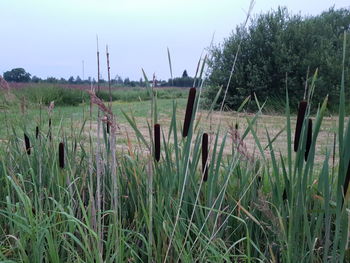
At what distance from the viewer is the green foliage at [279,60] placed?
48.3ft

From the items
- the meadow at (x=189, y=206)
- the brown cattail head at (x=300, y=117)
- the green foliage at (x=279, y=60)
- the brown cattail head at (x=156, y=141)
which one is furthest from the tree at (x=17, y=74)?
the green foliage at (x=279, y=60)

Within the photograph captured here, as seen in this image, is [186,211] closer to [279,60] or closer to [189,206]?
[189,206]

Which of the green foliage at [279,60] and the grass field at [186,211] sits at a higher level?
the green foliage at [279,60]

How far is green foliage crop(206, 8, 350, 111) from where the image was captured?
14.7 m

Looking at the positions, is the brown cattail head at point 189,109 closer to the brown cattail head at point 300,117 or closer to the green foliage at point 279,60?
the brown cattail head at point 300,117

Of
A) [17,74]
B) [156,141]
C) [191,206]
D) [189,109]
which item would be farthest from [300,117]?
[17,74]

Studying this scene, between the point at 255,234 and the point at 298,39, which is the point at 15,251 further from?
the point at 298,39

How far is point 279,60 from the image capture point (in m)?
14.8

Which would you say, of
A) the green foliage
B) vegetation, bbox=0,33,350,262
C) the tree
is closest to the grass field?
vegetation, bbox=0,33,350,262

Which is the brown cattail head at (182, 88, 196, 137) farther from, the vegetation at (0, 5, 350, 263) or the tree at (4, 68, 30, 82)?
the tree at (4, 68, 30, 82)

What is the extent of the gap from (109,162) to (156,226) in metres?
0.43

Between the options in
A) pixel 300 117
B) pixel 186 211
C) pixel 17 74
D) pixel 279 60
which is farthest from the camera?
pixel 279 60

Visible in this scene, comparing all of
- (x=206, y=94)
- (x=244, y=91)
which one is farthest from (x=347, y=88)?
(x=206, y=94)

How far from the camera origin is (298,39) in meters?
15.1
